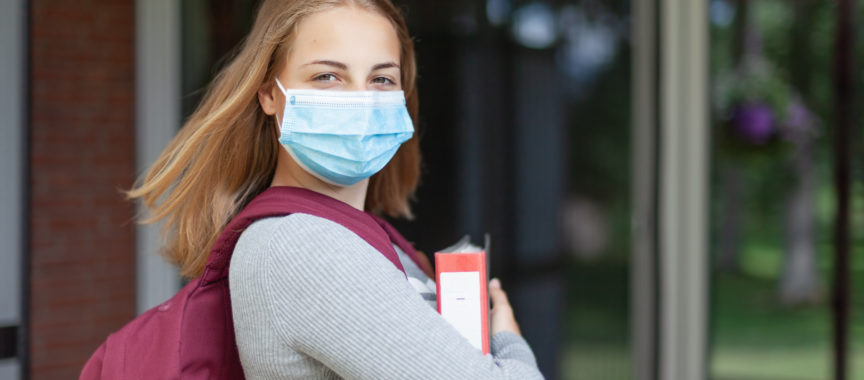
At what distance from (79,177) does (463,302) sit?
7.11ft

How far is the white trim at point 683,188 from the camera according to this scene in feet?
8.68

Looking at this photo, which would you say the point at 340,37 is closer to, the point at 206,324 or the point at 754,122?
the point at 206,324

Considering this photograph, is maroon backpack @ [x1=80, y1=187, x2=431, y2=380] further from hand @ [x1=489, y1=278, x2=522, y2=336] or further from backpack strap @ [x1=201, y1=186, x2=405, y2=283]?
hand @ [x1=489, y1=278, x2=522, y2=336]

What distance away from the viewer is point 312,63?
45.1 inches

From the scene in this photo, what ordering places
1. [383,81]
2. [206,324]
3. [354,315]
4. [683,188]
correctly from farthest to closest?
[683,188] → [383,81] → [206,324] → [354,315]

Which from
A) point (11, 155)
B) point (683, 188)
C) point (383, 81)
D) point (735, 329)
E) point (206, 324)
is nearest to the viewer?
point (206, 324)

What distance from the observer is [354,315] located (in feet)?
3.14

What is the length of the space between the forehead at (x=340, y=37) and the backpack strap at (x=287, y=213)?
0.20 meters

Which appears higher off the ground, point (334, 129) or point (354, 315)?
point (334, 129)

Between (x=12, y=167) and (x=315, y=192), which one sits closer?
(x=315, y=192)

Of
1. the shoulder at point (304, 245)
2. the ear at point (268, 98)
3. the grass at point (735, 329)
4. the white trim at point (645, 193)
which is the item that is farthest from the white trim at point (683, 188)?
the shoulder at point (304, 245)

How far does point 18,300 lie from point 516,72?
7.01 feet

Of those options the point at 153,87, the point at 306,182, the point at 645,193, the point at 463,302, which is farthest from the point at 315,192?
the point at 153,87

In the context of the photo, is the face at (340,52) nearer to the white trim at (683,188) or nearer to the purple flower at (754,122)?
the white trim at (683,188)
